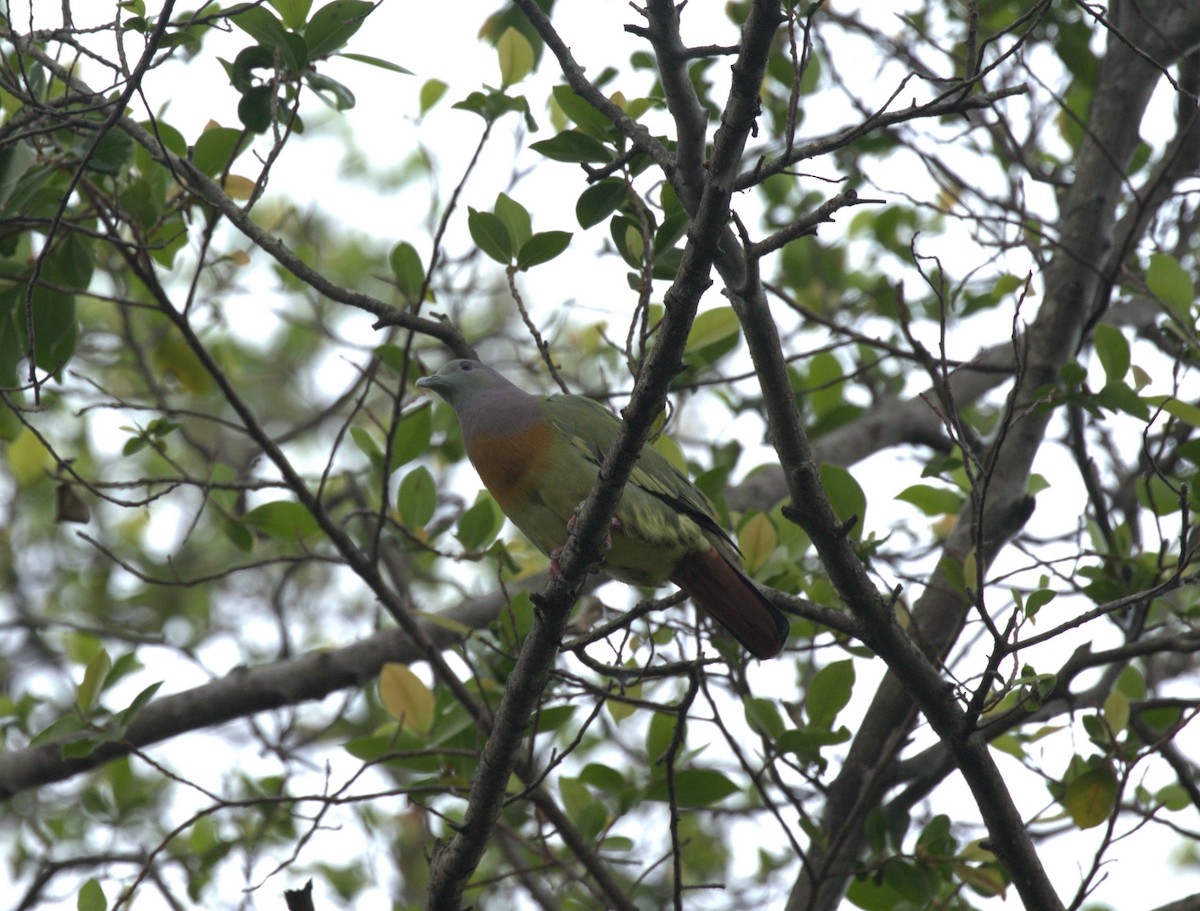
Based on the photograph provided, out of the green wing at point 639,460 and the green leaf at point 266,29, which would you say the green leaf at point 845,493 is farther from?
the green leaf at point 266,29

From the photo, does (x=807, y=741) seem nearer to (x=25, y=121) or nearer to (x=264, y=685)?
→ (x=264, y=685)

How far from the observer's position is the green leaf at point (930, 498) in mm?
4438

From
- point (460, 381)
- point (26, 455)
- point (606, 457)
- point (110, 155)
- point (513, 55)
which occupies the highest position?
point (26, 455)

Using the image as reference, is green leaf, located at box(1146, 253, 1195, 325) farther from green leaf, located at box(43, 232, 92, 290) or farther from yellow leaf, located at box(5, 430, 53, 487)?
yellow leaf, located at box(5, 430, 53, 487)

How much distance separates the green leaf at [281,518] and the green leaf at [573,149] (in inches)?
62.5

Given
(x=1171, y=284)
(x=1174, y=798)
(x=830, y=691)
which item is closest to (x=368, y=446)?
(x=830, y=691)

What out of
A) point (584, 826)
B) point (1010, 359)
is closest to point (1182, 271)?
point (1010, 359)

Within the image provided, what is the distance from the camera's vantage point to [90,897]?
11.4 feet

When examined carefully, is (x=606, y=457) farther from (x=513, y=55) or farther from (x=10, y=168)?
(x=10, y=168)

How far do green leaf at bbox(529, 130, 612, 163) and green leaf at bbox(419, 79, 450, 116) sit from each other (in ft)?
4.26

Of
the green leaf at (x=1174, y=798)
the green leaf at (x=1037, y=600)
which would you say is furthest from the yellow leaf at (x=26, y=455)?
the green leaf at (x=1174, y=798)

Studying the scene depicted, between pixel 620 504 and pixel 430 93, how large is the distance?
76.6 inches

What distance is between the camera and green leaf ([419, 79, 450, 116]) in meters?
4.55

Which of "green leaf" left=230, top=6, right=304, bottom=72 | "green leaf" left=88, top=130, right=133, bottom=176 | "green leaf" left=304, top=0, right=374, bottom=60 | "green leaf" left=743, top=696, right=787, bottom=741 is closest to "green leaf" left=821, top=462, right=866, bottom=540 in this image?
"green leaf" left=743, top=696, right=787, bottom=741
